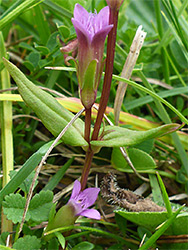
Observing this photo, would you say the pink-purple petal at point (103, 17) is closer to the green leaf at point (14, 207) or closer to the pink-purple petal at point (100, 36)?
the pink-purple petal at point (100, 36)

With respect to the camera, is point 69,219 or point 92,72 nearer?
point 92,72

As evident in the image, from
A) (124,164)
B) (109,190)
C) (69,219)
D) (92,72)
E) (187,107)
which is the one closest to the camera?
(92,72)

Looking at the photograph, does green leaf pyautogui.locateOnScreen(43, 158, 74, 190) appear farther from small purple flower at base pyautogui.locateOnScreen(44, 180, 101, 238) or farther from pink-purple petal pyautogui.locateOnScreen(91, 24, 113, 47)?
pink-purple petal pyautogui.locateOnScreen(91, 24, 113, 47)

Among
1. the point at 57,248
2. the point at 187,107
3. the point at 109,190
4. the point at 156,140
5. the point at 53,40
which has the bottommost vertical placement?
the point at 57,248

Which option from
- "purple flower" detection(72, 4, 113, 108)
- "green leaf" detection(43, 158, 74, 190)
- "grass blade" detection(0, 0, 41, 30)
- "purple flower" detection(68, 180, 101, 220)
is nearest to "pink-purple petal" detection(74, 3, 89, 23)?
"purple flower" detection(72, 4, 113, 108)

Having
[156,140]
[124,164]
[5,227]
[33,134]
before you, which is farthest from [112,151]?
[5,227]

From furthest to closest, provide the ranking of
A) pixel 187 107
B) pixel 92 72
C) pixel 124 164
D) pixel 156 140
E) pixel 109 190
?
1. pixel 187 107
2. pixel 156 140
3. pixel 124 164
4. pixel 109 190
5. pixel 92 72

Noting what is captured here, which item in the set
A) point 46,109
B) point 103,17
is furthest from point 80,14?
point 46,109

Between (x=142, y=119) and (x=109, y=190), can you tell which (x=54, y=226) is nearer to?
(x=109, y=190)
